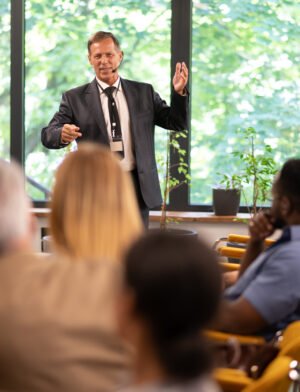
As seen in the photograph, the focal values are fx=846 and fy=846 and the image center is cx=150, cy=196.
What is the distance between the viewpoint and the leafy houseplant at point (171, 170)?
6496 millimetres

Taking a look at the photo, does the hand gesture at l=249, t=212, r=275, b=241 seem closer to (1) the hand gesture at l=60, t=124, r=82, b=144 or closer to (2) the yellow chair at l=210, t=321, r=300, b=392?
(2) the yellow chair at l=210, t=321, r=300, b=392

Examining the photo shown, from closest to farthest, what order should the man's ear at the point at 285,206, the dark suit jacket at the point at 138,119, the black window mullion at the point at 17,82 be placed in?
1. the man's ear at the point at 285,206
2. the dark suit jacket at the point at 138,119
3. the black window mullion at the point at 17,82

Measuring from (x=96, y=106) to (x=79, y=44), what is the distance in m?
1.86

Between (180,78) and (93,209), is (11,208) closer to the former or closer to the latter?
(93,209)

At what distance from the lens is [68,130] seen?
4.84 metres

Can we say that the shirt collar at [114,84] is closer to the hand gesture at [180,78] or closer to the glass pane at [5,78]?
the hand gesture at [180,78]

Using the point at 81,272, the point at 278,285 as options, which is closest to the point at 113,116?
the point at 278,285

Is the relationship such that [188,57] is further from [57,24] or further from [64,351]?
[64,351]

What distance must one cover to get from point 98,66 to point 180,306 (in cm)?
420

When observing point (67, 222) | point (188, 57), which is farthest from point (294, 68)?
point (67, 222)

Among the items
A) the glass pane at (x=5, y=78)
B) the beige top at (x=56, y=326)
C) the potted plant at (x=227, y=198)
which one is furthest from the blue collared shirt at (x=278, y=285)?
the glass pane at (x=5, y=78)

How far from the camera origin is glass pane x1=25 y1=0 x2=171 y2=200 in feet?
22.7

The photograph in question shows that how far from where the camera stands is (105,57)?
515 centimetres

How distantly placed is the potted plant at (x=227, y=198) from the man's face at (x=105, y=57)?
176cm
